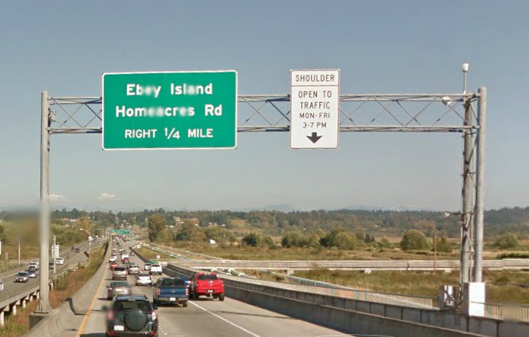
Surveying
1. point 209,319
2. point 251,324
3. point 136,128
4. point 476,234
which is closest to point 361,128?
point 476,234

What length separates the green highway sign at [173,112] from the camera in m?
25.2

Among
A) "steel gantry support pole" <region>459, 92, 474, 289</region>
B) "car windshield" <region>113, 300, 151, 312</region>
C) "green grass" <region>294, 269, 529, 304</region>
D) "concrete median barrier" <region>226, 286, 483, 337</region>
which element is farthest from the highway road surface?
"green grass" <region>294, 269, 529, 304</region>

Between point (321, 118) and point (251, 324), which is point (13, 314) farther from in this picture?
point (321, 118)

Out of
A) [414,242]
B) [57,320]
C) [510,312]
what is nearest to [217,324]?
[57,320]

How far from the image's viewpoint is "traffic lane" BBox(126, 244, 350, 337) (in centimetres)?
2662

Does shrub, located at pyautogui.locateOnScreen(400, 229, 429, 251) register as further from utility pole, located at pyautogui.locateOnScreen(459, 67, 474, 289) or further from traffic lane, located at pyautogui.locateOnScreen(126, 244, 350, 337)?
utility pole, located at pyautogui.locateOnScreen(459, 67, 474, 289)

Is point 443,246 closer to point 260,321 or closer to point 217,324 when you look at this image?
point 260,321

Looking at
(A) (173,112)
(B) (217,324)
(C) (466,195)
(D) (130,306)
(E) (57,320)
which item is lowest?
(B) (217,324)

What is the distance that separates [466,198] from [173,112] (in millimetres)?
11011

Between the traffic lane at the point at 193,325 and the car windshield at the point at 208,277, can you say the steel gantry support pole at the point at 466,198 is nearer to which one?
the traffic lane at the point at 193,325

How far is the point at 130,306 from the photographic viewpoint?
853 inches

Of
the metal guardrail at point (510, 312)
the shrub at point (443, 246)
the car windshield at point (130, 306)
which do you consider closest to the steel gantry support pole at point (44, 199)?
the car windshield at point (130, 306)

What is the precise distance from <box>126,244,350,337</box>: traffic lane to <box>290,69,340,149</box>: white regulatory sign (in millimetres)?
7445

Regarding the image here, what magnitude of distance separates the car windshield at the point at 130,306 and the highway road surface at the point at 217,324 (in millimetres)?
3384
